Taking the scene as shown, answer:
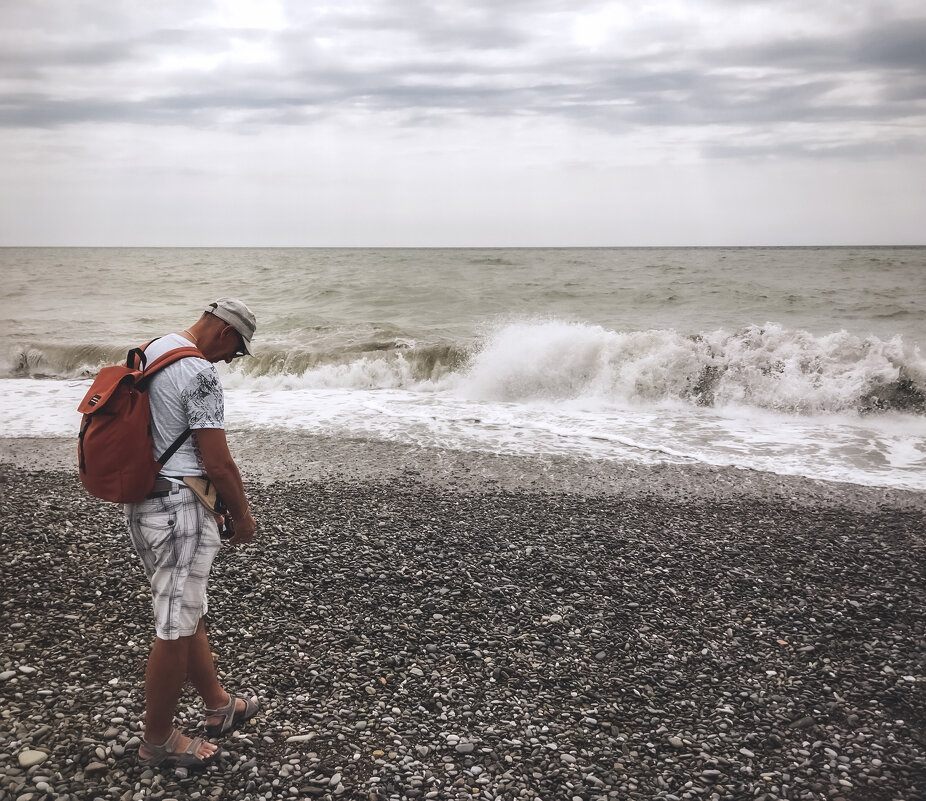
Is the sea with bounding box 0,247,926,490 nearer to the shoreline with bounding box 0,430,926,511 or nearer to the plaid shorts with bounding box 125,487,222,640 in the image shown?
the shoreline with bounding box 0,430,926,511

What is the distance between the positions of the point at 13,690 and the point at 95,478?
2.21 metres

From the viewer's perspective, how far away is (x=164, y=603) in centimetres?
345

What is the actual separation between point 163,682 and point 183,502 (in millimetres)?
946

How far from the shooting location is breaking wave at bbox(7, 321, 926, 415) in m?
14.2

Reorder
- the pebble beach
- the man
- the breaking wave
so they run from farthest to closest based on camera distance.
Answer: the breaking wave < the pebble beach < the man

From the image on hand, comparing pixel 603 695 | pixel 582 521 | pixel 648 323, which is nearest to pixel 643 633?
pixel 603 695

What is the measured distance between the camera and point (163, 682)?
3.54 metres

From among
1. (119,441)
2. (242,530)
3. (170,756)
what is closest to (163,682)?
(170,756)

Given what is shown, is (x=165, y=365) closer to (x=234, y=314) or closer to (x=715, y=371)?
(x=234, y=314)

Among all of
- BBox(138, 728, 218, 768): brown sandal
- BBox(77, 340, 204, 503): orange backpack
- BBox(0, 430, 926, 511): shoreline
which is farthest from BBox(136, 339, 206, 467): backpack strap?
BBox(0, 430, 926, 511): shoreline

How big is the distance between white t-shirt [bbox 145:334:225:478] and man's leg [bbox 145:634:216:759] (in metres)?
0.89

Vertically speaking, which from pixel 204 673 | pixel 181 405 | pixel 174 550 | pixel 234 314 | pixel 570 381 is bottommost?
pixel 204 673

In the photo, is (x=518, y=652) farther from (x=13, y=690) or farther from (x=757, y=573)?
(x=13, y=690)

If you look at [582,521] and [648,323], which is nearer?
[582,521]
